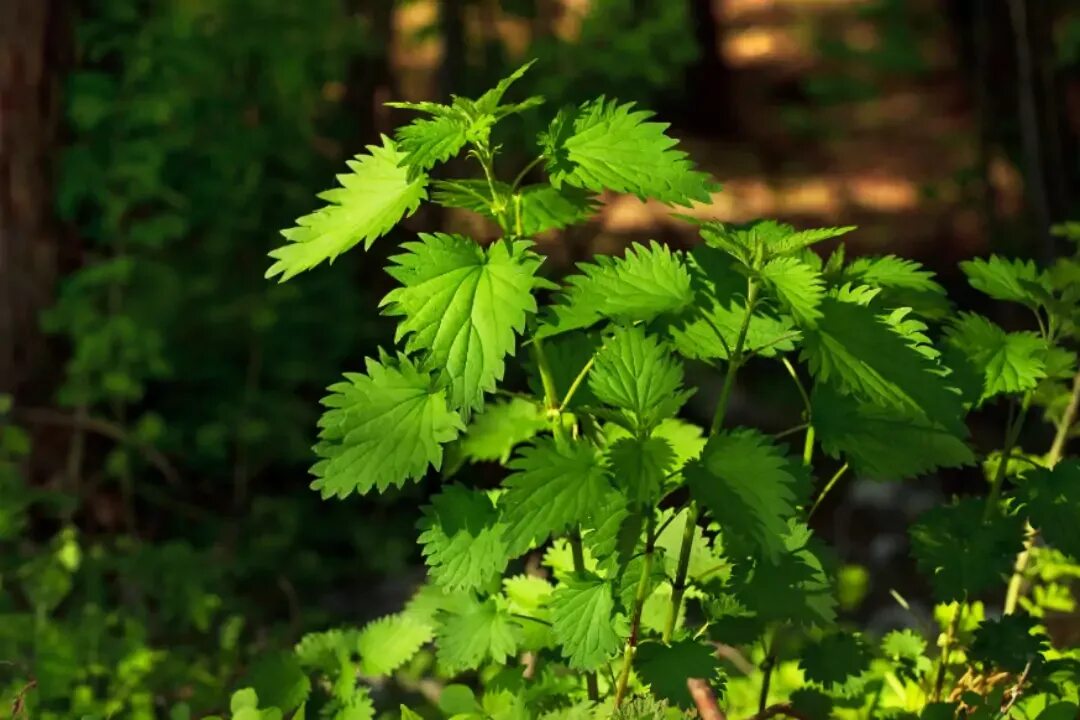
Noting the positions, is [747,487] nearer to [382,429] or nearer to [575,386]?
[575,386]

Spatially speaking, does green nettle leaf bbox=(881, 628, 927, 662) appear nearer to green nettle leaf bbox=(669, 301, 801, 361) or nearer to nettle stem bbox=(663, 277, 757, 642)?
nettle stem bbox=(663, 277, 757, 642)

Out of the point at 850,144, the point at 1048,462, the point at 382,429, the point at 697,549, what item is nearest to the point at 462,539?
the point at 382,429

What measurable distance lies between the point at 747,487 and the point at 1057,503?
0.49 meters

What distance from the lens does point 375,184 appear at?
1.51 metres

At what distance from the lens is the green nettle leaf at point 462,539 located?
1.48 m

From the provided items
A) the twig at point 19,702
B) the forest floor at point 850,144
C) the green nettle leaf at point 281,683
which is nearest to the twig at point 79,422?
the twig at point 19,702

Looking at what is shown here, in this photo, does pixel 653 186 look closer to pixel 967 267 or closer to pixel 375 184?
pixel 375 184

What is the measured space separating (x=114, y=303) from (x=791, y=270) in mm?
2505

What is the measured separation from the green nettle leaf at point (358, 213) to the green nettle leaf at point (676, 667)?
0.64m

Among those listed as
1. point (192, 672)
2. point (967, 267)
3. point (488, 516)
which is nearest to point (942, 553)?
point (967, 267)

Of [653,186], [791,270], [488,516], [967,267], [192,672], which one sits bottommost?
[192,672]

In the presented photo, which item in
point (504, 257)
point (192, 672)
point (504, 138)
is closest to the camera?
point (504, 257)

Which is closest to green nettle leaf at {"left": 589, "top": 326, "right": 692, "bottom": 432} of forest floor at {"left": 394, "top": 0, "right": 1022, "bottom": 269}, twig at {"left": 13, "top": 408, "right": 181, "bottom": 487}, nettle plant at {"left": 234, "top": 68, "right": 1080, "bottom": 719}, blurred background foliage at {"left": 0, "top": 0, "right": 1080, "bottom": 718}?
nettle plant at {"left": 234, "top": 68, "right": 1080, "bottom": 719}

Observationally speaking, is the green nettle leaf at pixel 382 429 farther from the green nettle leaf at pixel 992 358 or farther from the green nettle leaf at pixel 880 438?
the green nettle leaf at pixel 992 358
